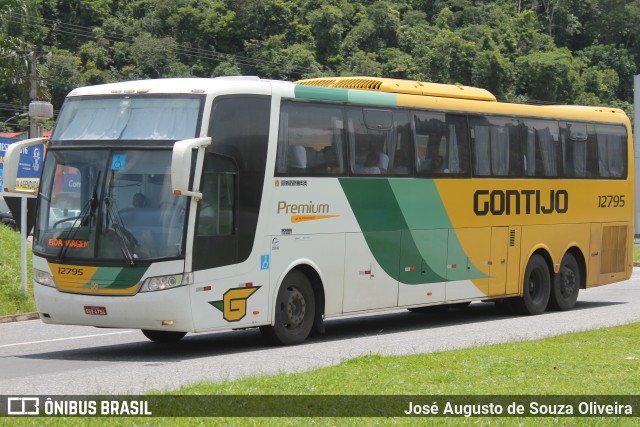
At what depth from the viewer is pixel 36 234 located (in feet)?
49.1

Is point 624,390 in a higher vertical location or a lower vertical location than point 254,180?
lower

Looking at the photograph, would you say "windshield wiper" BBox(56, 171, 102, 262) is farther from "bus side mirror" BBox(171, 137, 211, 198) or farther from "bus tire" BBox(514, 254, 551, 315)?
"bus tire" BBox(514, 254, 551, 315)

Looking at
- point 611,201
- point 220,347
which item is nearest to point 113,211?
point 220,347

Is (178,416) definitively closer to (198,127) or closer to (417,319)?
(198,127)

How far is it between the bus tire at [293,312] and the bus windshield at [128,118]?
2.69 meters

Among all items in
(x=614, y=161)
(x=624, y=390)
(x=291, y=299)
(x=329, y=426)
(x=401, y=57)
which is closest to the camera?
(x=329, y=426)

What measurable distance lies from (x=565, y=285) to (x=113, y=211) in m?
10.9

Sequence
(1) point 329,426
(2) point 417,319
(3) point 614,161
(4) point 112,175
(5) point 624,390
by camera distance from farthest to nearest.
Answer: (3) point 614,161, (2) point 417,319, (4) point 112,175, (5) point 624,390, (1) point 329,426

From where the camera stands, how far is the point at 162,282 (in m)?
14.1

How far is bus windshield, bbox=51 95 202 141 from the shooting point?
14.6m

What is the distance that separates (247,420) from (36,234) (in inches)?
284

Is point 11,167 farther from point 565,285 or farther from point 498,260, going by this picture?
point 565,285

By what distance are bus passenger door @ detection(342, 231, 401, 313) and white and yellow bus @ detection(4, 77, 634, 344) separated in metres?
0.03

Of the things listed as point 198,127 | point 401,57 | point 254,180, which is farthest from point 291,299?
point 401,57
